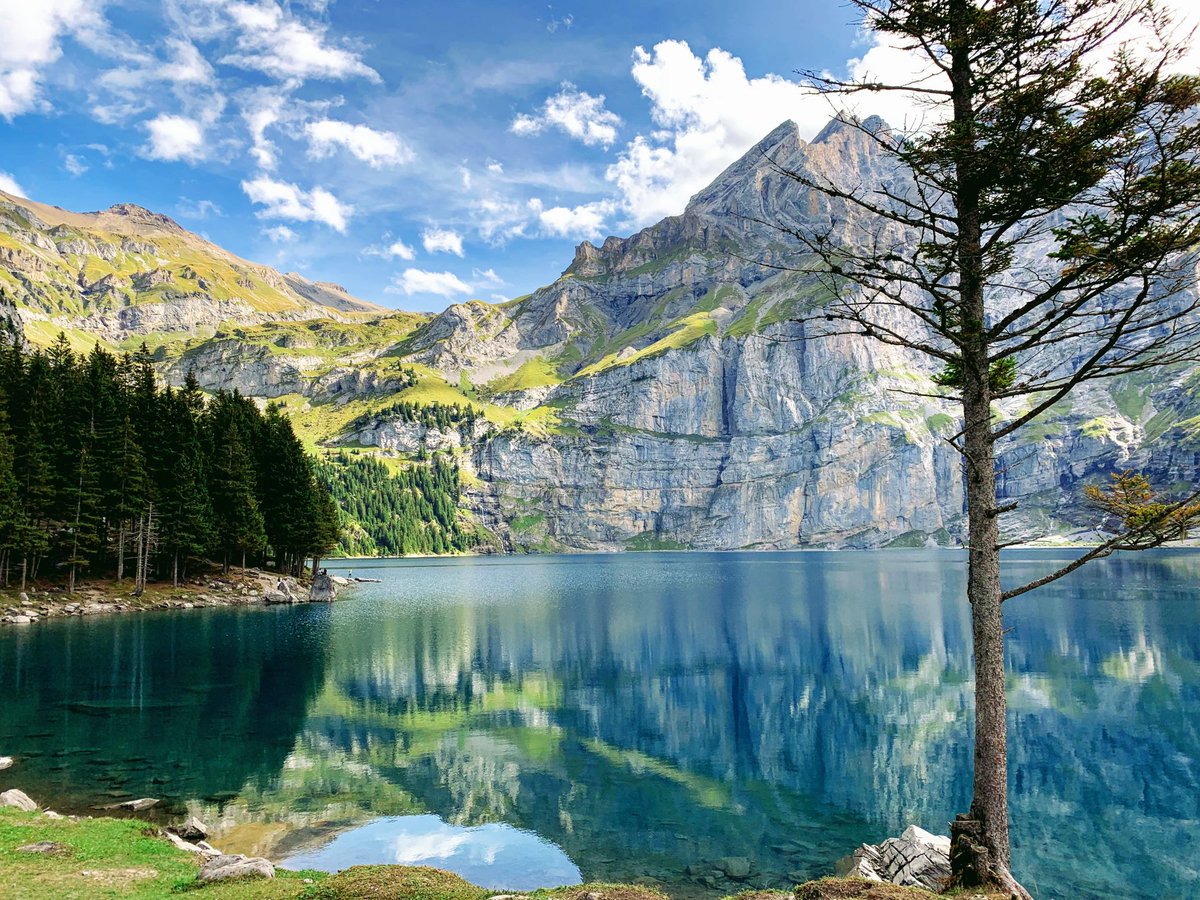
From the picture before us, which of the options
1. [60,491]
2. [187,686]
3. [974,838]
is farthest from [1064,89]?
[60,491]

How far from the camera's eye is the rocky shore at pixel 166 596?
65.8 metres

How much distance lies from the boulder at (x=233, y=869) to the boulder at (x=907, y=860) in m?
14.0

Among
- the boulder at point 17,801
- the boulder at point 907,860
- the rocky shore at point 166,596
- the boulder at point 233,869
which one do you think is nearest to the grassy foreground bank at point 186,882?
the boulder at point 233,869

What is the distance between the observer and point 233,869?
49.6 feet

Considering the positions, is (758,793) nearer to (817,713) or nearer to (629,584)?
(817,713)

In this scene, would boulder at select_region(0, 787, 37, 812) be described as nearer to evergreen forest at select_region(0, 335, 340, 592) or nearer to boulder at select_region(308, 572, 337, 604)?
evergreen forest at select_region(0, 335, 340, 592)

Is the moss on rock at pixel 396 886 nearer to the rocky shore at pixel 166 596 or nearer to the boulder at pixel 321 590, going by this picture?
the rocky shore at pixel 166 596

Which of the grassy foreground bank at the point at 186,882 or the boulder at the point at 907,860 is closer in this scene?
the grassy foreground bank at the point at 186,882

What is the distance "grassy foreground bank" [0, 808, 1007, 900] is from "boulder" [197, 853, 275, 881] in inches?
8.3

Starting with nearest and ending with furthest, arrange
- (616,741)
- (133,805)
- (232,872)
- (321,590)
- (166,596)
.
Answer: (232,872)
(133,805)
(616,741)
(166,596)
(321,590)

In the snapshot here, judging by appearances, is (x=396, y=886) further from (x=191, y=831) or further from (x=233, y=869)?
(x=191, y=831)

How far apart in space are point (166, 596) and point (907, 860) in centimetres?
8208

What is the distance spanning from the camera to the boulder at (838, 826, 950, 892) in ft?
54.7

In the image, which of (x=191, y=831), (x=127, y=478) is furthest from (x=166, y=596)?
(x=191, y=831)
